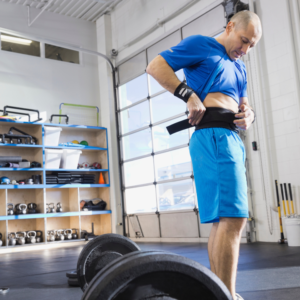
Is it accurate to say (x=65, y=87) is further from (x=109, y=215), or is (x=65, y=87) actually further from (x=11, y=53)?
(x=109, y=215)

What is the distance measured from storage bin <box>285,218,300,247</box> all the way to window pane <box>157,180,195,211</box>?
2.24 metres

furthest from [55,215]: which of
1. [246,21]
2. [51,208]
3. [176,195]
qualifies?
[246,21]

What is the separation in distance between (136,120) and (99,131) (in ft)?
3.88

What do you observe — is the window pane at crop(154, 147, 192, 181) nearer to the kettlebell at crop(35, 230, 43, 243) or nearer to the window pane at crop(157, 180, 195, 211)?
the window pane at crop(157, 180, 195, 211)

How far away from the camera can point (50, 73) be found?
8.38 m

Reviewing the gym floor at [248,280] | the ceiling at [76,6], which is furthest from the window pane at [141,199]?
the ceiling at [76,6]

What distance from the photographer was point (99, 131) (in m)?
8.80

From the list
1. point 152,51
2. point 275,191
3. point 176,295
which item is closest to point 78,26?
point 152,51

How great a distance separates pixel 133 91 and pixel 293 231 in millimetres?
4880

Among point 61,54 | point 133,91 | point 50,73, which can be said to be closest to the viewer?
point 133,91

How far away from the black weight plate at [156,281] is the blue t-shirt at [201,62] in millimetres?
926

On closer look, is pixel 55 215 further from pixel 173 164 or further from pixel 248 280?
pixel 248 280

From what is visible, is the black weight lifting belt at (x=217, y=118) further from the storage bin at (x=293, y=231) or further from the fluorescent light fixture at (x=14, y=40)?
the fluorescent light fixture at (x=14, y=40)

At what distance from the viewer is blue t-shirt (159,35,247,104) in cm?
155
